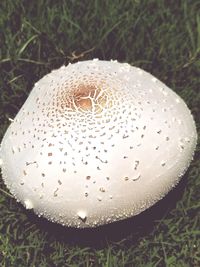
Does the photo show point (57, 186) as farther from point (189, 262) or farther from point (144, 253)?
point (189, 262)

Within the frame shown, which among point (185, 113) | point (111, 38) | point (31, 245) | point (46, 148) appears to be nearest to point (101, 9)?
point (111, 38)

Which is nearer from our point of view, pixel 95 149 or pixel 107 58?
pixel 95 149

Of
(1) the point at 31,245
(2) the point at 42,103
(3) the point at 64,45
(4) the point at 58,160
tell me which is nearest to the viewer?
(4) the point at 58,160

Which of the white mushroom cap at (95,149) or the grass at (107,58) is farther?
the grass at (107,58)

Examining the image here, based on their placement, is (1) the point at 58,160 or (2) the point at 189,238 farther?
(2) the point at 189,238

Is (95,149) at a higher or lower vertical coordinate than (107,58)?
higher
